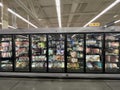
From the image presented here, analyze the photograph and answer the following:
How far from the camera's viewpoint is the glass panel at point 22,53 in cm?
661

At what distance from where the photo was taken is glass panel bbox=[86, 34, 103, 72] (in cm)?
630

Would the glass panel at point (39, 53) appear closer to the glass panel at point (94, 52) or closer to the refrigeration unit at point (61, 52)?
the refrigeration unit at point (61, 52)

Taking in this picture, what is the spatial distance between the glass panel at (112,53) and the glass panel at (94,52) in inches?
11.8

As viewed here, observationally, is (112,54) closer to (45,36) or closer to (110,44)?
(110,44)

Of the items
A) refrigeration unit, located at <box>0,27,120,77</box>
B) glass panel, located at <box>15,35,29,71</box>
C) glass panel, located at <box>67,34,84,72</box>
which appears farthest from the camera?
glass panel, located at <box>15,35,29,71</box>

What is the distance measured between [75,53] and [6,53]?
128 inches

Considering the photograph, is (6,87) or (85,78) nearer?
(6,87)

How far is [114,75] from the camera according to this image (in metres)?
6.00

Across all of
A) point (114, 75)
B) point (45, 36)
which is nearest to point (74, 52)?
point (45, 36)

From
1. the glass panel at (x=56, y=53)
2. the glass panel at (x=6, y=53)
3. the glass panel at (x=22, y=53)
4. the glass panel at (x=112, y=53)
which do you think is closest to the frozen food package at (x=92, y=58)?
the glass panel at (x=112, y=53)

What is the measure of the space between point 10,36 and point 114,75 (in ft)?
16.0

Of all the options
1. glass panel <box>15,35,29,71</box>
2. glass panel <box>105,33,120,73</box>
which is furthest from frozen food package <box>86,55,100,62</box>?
glass panel <box>15,35,29,71</box>

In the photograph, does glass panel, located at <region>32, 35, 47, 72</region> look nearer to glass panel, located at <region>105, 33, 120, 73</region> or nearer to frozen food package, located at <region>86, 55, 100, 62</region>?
frozen food package, located at <region>86, 55, 100, 62</region>

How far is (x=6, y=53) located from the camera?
6.70 meters
